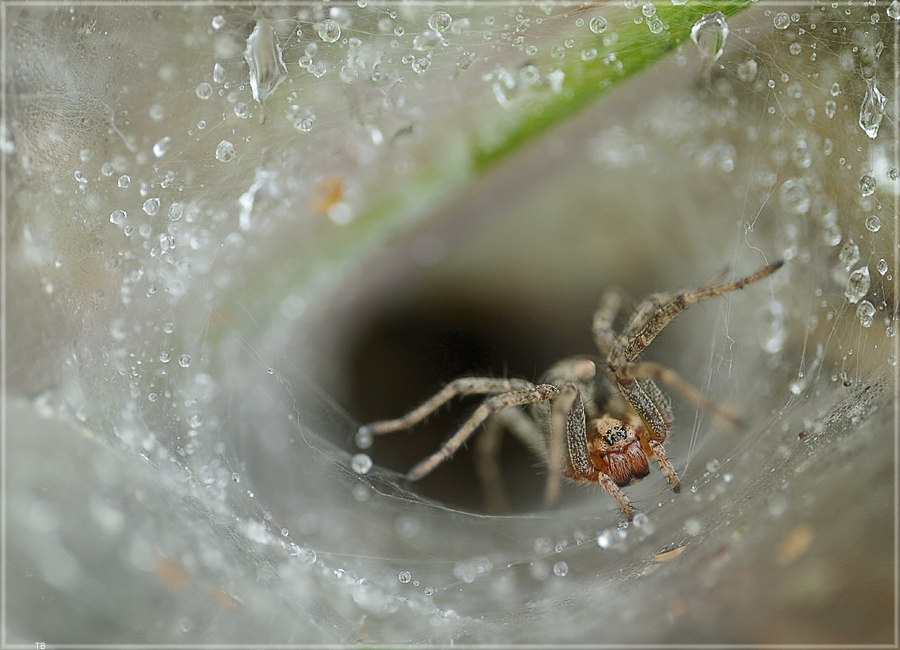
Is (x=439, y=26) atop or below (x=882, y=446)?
atop

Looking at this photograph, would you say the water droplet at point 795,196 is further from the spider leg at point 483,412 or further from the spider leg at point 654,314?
the spider leg at point 483,412

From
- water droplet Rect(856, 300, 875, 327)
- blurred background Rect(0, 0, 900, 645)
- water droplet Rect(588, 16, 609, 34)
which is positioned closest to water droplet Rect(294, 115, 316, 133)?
blurred background Rect(0, 0, 900, 645)

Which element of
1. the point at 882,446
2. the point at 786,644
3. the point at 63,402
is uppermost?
the point at 63,402

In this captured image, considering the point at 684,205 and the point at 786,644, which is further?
the point at 684,205

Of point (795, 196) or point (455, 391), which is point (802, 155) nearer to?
point (795, 196)

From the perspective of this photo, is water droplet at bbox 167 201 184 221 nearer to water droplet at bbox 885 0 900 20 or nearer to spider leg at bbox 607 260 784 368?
spider leg at bbox 607 260 784 368

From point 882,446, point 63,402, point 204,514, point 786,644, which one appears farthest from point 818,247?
point 63,402

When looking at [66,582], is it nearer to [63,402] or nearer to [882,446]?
[63,402]
